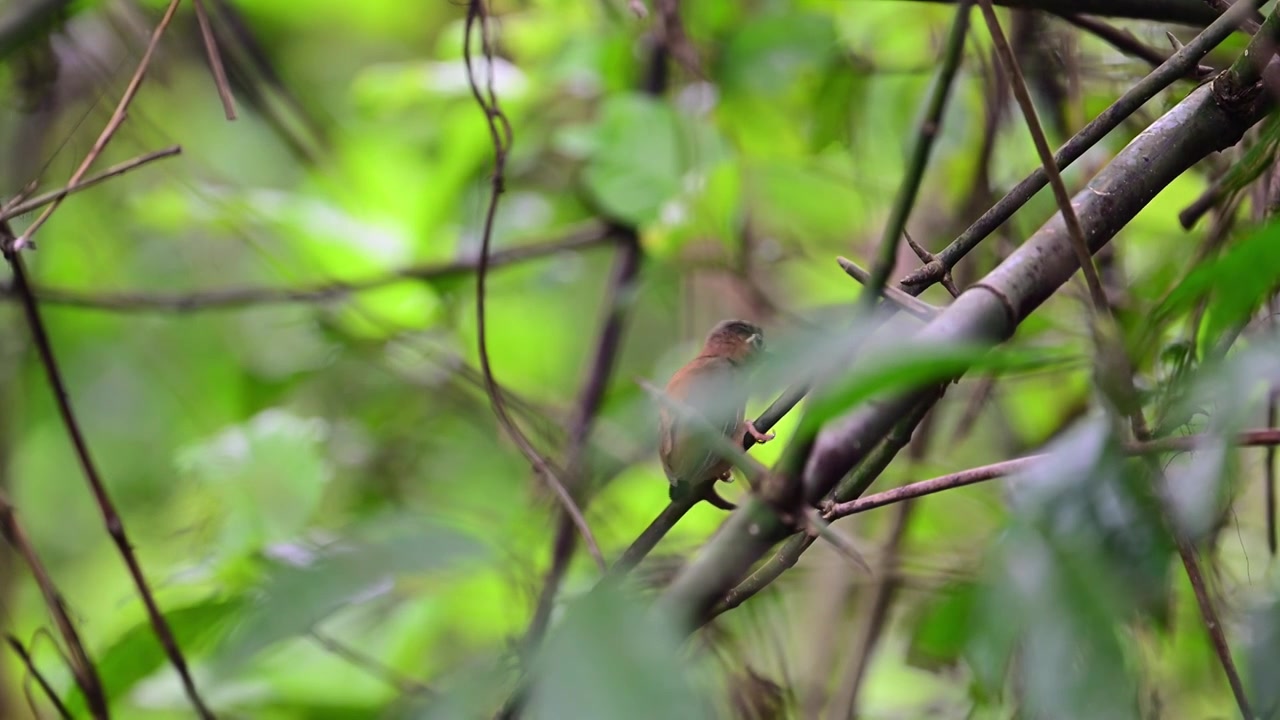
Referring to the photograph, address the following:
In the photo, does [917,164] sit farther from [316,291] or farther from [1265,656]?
[316,291]

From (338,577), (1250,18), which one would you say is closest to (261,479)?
(338,577)

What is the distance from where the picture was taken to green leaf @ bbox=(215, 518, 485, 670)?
47 centimetres

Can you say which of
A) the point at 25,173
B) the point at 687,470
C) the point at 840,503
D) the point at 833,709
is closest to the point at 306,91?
the point at 25,173

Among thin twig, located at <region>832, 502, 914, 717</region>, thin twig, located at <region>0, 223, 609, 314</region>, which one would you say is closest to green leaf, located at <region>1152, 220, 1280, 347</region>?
thin twig, located at <region>832, 502, 914, 717</region>

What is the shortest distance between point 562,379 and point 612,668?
2126 mm

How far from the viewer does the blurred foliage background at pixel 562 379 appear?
0.47 meters

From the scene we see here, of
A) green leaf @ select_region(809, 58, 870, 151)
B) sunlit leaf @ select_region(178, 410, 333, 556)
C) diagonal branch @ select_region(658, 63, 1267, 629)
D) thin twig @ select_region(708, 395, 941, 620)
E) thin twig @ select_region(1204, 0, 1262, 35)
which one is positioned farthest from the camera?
green leaf @ select_region(809, 58, 870, 151)

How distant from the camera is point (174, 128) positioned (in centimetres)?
262

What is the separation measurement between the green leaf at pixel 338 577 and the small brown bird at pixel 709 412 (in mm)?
134

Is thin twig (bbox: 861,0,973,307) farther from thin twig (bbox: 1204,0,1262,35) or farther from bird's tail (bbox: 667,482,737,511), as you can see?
thin twig (bbox: 1204,0,1262,35)

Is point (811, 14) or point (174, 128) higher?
point (174, 128)

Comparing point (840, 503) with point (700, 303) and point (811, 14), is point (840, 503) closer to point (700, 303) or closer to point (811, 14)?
point (811, 14)

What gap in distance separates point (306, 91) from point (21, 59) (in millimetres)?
1957

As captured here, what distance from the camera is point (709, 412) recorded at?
1.49 ft
